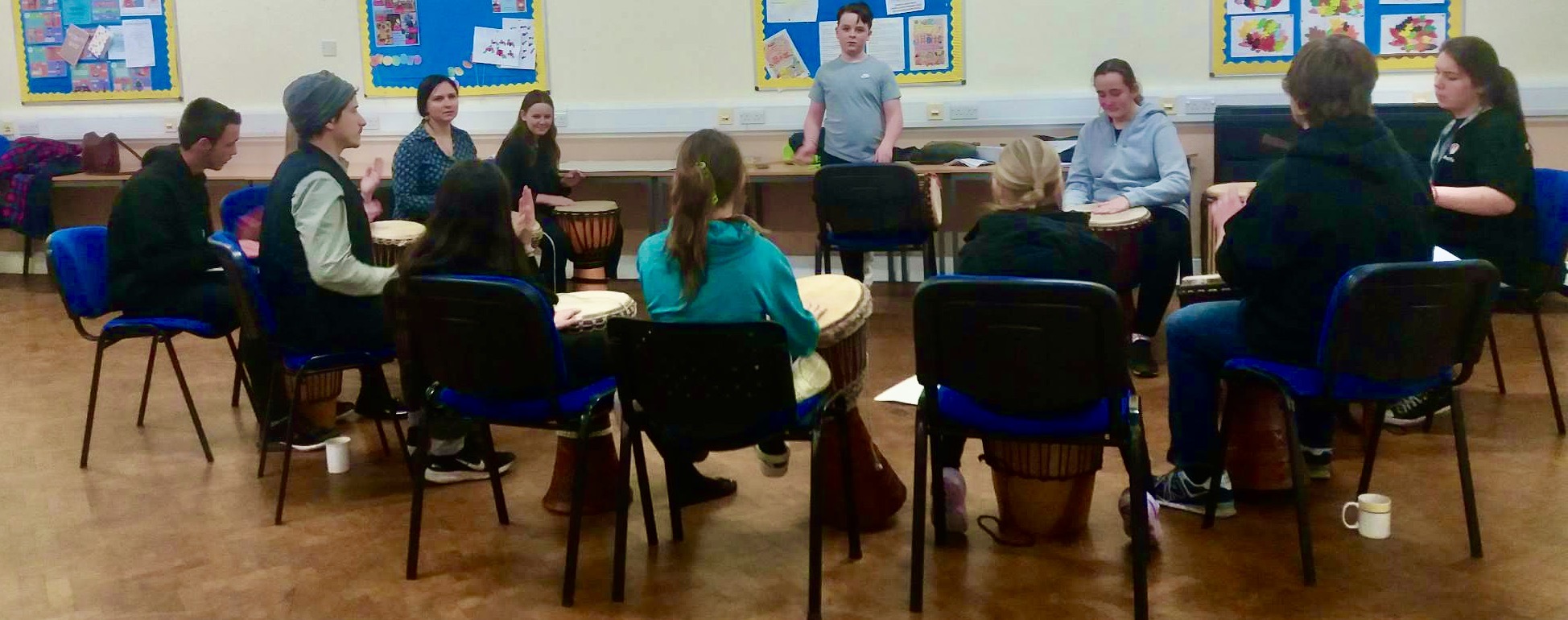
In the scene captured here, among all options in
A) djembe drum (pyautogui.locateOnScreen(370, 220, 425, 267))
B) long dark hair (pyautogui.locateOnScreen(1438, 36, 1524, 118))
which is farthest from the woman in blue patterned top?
long dark hair (pyautogui.locateOnScreen(1438, 36, 1524, 118))

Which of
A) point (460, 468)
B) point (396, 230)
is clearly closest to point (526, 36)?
point (396, 230)

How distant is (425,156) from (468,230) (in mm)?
2162

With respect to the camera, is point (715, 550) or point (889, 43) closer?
point (715, 550)

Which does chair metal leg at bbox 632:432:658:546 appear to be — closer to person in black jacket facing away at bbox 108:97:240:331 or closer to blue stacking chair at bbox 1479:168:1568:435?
person in black jacket facing away at bbox 108:97:240:331

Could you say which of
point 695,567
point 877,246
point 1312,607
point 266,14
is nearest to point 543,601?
point 695,567

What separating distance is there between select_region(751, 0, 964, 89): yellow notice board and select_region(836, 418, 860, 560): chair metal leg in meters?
4.07

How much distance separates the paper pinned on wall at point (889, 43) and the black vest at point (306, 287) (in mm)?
3688

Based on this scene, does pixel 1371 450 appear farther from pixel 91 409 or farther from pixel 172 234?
pixel 91 409

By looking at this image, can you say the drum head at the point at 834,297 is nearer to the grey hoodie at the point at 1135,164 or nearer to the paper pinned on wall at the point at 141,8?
the grey hoodie at the point at 1135,164

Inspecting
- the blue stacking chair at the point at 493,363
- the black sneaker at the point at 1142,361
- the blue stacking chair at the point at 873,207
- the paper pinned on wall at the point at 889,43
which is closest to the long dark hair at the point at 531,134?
the blue stacking chair at the point at 873,207

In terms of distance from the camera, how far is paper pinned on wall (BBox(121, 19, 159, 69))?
7992 mm

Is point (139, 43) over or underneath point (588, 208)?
Result: over

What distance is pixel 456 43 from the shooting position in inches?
295

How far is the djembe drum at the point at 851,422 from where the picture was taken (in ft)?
10.3
